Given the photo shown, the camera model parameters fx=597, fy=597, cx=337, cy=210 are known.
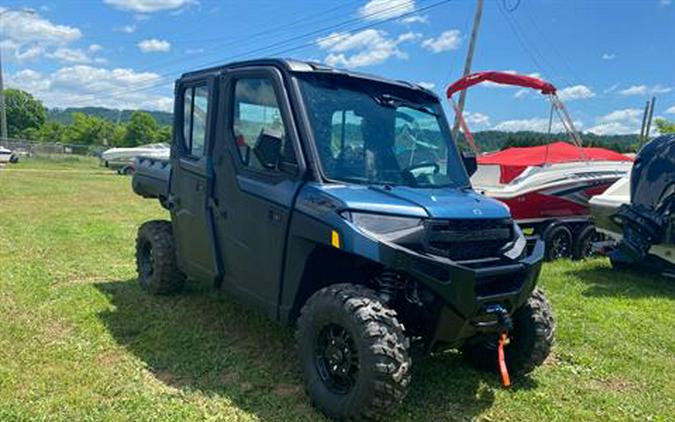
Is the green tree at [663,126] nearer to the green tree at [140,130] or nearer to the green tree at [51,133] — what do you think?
the green tree at [140,130]

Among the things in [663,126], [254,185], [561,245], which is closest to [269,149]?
[254,185]

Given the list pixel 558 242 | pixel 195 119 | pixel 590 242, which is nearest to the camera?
pixel 195 119

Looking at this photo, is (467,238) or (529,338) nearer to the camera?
(467,238)

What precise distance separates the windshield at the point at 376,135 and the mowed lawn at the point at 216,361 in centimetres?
159

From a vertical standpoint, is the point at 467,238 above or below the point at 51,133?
above

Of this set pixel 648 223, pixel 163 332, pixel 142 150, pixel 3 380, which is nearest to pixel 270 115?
pixel 163 332

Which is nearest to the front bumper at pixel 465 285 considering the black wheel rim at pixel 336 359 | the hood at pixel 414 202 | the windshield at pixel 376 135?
the hood at pixel 414 202

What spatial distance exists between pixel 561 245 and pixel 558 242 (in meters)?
0.12

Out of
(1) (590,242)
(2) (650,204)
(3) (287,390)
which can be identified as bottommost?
(3) (287,390)

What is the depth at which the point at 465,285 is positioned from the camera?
145 inches

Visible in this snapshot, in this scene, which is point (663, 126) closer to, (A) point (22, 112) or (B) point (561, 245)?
(B) point (561, 245)

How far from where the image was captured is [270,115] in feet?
14.8

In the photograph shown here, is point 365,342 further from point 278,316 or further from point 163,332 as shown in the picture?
point 163,332

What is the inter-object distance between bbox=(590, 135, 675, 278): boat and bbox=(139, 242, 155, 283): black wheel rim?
651cm
